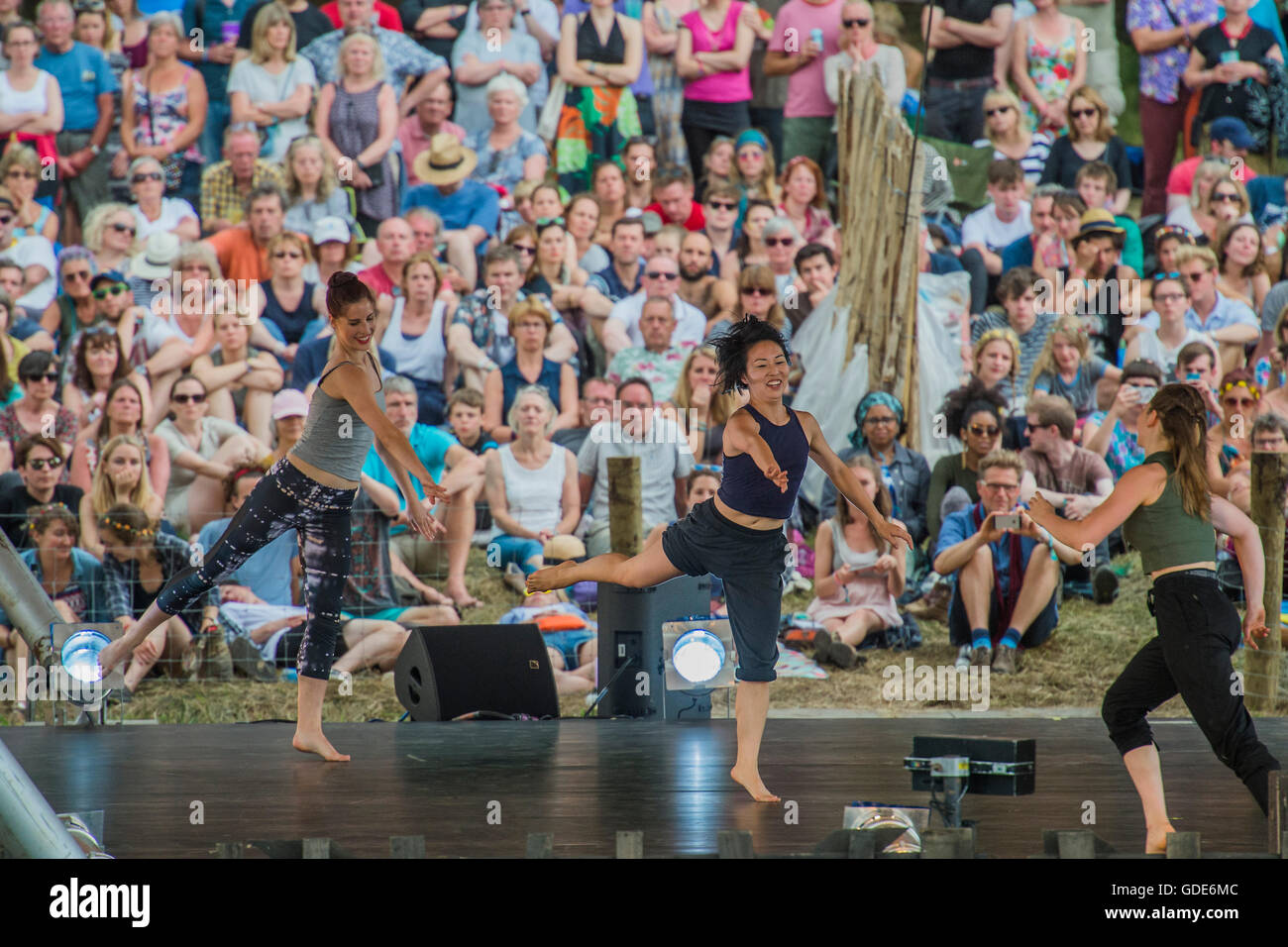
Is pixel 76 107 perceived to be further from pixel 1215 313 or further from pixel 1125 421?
pixel 1215 313

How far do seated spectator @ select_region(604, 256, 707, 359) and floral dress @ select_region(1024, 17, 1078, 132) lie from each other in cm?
286

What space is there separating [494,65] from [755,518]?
258 inches

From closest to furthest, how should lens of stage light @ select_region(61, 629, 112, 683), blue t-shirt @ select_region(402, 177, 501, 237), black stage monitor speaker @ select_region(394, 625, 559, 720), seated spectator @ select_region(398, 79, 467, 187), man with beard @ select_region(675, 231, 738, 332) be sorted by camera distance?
lens of stage light @ select_region(61, 629, 112, 683)
black stage monitor speaker @ select_region(394, 625, 559, 720)
man with beard @ select_region(675, 231, 738, 332)
blue t-shirt @ select_region(402, 177, 501, 237)
seated spectator @ select_region(398, 79, 467, 187)

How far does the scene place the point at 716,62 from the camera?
35.9ft

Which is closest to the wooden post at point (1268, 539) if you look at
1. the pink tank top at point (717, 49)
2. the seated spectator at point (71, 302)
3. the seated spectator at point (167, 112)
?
the pink tank top at point (717, 49)

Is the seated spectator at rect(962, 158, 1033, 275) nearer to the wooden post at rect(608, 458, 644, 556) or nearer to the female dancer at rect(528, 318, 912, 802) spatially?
the wooden post at rect(608, 458, 644, 556)

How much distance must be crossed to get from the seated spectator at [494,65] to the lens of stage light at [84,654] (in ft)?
16.7

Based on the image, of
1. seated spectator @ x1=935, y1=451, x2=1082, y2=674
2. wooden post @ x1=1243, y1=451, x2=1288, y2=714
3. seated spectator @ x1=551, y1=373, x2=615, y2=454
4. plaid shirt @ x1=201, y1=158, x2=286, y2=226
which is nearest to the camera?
wooden post @ x1=1243, y1=451, x2=1288, y2=714

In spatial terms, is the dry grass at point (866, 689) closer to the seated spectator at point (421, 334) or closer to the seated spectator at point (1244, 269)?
the seated spectator at point (421, 334)

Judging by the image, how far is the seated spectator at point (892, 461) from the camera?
906 cm

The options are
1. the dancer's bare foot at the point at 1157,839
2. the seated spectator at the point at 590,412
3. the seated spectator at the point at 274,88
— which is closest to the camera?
the dancer's bare foot at the point at 1157,839

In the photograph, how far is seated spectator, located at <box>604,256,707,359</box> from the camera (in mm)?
9797

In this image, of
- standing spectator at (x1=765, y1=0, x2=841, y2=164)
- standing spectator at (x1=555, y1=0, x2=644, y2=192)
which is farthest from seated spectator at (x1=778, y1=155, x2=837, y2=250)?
standing spectator at (x1=555, y1=0, x2=644, y2=192)

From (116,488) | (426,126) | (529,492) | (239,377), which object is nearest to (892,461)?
(529,492)
